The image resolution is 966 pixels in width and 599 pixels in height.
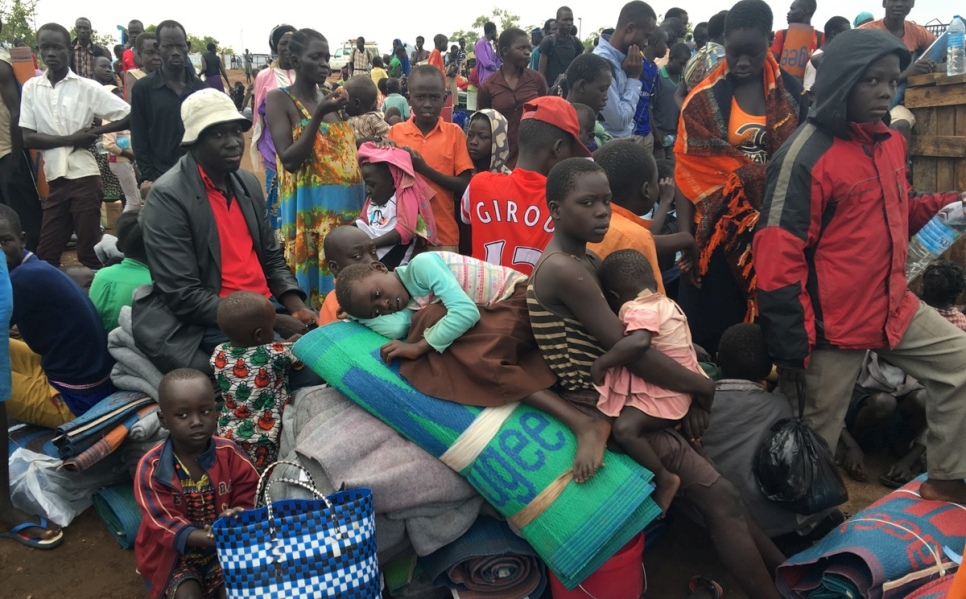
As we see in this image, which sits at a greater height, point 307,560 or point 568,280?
point 568,280

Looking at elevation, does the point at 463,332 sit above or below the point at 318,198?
below

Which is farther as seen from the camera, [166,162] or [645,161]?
[166,162]

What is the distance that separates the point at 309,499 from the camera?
8.78 ft

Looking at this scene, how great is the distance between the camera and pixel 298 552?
2.43 metres

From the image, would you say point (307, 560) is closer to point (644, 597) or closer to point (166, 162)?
point (644, 597)

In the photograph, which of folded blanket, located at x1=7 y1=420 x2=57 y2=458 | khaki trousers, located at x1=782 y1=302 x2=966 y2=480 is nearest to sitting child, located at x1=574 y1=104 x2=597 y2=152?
khaki trousers, located at x1=782 y1=302 x2=966 y2=480

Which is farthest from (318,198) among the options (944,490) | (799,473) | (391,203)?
(944,490)

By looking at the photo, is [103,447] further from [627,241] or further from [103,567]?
[627,241]

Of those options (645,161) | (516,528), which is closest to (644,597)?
(516,528)

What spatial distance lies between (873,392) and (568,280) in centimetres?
247

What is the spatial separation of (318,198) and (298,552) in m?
2.89

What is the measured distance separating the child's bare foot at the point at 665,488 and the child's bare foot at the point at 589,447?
0.25 metres

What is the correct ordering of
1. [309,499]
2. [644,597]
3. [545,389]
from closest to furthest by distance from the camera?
[309,499], [545,389], [644,597]

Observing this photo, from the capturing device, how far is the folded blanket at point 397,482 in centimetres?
279
